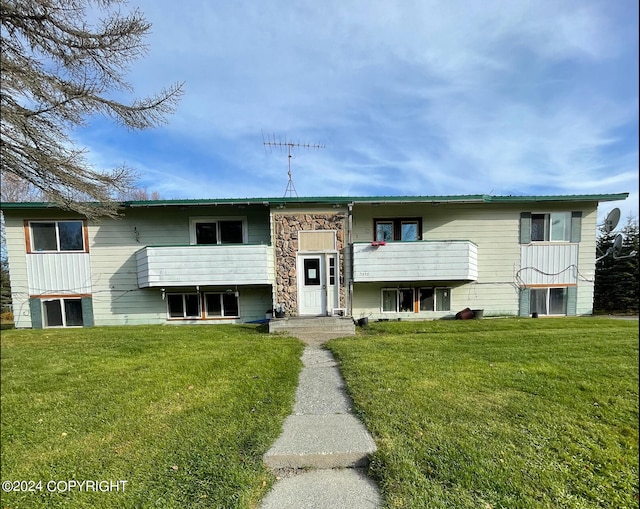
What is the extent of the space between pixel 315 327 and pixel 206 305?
14.3 ft

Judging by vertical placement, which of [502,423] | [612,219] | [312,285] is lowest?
[502,423]

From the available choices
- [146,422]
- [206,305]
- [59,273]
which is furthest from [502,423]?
[59,273]

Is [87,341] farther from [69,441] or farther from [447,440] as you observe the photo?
[447,440]

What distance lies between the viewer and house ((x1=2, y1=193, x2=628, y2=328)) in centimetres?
938

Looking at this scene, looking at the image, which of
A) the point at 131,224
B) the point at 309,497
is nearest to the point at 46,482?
the point at 309,497

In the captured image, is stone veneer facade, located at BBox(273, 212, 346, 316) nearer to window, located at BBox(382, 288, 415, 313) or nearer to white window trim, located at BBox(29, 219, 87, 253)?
window, located at BBox(382, 288, 415, 313)

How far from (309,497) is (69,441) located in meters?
2.36

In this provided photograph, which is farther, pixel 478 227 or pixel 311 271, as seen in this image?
pixel 478 227

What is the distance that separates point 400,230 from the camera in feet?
34.3

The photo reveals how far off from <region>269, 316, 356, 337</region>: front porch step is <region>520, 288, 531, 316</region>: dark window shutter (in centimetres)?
648

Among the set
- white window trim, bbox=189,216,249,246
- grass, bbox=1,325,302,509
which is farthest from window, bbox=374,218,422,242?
grass, bbox=1,325,302,509

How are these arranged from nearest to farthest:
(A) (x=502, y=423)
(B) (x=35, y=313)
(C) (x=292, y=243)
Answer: (A) (x=502, y=423)
(C) (x=292, y=243)
(B) (x=35, y=313)

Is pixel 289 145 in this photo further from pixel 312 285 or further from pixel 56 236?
pixel 56 236

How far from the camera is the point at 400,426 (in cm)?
283
